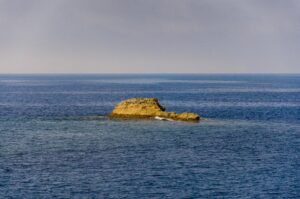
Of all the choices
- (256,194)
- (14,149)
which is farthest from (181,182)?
(14,149)

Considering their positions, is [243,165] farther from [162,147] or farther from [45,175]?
[45,175]

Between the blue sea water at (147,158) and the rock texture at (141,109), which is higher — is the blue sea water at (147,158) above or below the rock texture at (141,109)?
below

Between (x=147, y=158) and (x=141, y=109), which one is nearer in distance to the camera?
(x=147, y=158)

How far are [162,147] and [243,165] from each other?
18.5m

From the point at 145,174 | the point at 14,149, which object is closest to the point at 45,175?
the point at 145,174

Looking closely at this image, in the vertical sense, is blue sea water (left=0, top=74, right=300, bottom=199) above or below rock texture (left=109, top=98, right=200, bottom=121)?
below

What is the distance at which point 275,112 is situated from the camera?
166000mm

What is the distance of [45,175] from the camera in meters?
76.0

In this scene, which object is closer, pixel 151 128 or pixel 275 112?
pixel 151 128

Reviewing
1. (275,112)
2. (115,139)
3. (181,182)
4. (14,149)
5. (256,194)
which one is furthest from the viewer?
(275,112)

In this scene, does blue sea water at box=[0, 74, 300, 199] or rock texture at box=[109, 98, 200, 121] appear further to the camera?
rock texture at box=[109, 98, 200, 121]

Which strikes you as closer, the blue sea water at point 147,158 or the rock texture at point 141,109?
the blue sea water at point 147,158

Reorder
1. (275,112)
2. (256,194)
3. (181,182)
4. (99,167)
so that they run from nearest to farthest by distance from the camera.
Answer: (256,194), (181,182), (99,167), (275,112)

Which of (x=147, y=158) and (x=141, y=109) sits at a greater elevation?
(x=141, y=109)
